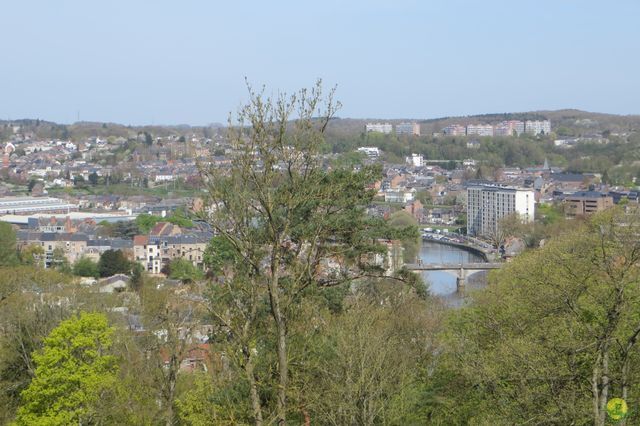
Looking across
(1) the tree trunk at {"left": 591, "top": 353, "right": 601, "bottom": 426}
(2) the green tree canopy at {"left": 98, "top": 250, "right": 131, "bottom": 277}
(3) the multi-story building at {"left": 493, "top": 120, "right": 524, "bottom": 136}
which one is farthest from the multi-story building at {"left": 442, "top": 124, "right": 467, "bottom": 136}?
(1) the tree trunk at {"left": 591, "top": 353, "right": 601, "bottom": 426}

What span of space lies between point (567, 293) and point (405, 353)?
2040 mm

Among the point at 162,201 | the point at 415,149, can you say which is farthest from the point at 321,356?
the point at 415,149

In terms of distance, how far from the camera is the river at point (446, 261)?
20.9 m

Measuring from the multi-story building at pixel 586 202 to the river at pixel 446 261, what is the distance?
5.08 m

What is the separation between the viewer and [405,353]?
6.20 meters

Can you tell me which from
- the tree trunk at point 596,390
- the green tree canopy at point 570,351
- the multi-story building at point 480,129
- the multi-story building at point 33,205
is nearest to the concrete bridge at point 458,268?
the green tree canopy at point 570,351

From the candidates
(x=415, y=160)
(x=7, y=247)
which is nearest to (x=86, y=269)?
(x=7, y=247)

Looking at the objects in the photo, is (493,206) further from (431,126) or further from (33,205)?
(431,126)

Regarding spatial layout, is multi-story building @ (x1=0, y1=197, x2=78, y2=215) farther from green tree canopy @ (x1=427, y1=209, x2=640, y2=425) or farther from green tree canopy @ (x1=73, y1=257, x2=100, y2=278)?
green tree canopy @ (x1=427, y1=209, x2=640, y2=425)

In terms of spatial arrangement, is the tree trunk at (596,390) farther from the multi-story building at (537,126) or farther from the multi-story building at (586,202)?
the multi-story building at (537,126)

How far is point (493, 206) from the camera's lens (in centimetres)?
3550

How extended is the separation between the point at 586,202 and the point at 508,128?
157 feet

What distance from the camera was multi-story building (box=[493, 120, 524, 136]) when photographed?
80188 millimetres

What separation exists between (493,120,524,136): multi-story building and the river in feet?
160
